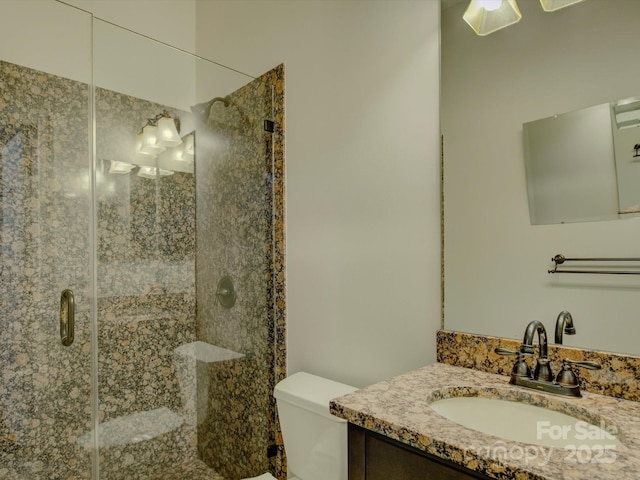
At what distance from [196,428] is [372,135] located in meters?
1.75

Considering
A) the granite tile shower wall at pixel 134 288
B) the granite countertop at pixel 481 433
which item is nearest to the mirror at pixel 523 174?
the granite countertop at pixel 481 433

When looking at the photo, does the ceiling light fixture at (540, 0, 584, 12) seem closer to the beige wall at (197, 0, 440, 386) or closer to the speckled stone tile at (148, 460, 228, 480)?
the beige wall at (197, 0, 440, 386)

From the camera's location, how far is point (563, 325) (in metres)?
1.08

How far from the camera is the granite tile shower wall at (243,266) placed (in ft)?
6.46

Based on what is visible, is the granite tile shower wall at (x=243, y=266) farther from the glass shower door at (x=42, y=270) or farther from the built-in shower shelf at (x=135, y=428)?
the glass shower door at (x=42, y=270)

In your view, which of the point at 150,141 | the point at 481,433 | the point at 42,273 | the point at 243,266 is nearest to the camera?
the point at 481,433

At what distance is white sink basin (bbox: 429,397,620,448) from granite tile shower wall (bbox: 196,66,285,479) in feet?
3.44

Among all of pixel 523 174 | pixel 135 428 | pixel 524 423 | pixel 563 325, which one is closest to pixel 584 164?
pixel 523 174

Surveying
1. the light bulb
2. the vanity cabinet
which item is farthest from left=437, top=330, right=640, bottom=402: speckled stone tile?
the light bulb

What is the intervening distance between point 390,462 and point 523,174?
89 centimetres

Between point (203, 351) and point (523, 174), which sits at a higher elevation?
point (523, 174)

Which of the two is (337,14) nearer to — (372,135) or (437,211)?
(372,135)

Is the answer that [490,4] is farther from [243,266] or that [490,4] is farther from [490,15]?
[243,266]

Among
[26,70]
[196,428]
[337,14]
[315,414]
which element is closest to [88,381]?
[196,428]
